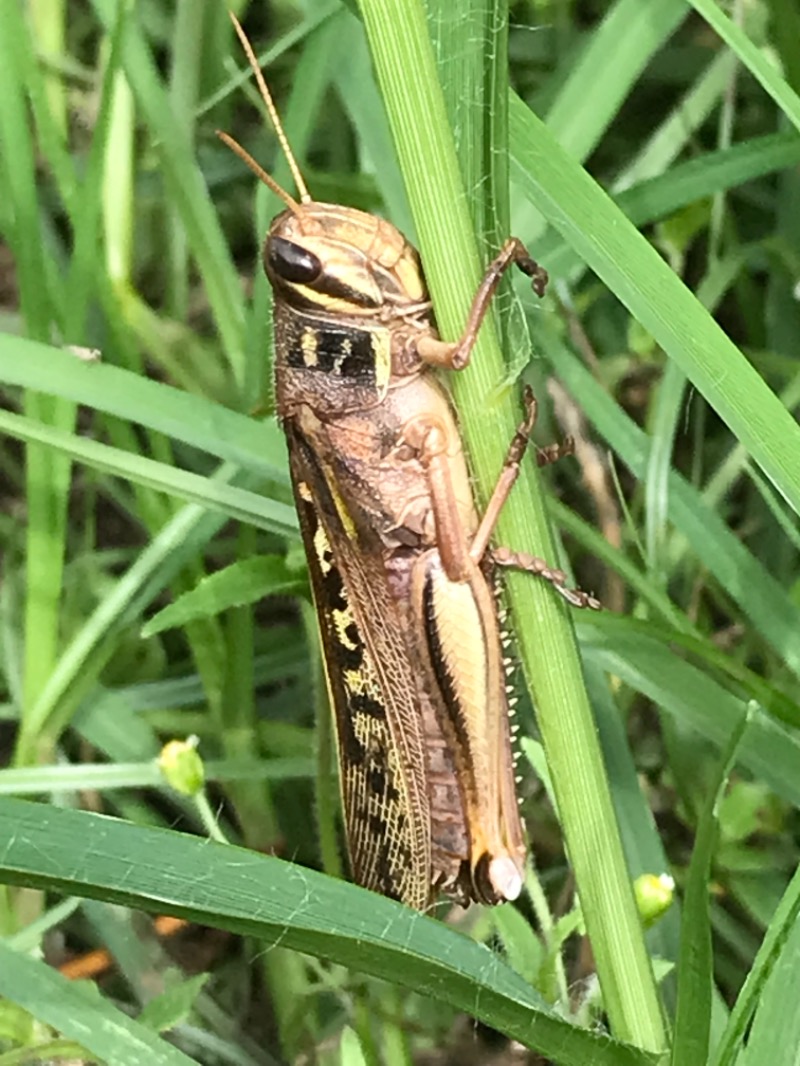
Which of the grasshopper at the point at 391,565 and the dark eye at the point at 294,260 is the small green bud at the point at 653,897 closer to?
the grasshopper at the point at 391,565

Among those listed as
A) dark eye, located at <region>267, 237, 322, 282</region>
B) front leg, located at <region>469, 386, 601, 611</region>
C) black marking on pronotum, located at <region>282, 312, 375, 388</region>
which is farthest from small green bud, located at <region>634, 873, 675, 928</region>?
dark eye, located at <region>267, 237, 322, 282</region>

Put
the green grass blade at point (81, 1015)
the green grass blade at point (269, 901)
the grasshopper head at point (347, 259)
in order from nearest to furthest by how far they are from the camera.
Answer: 1. the green grass blade at point (269, 901)
2. the green grass blade at point (81, 1015)
3. the grasshopper head at point (347, 259)

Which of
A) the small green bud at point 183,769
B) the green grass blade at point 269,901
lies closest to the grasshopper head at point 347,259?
the small green bud at point 183,769

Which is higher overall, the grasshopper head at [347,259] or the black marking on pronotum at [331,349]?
the grasshopper head at [347,259]

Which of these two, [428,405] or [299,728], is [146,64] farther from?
[299,728]

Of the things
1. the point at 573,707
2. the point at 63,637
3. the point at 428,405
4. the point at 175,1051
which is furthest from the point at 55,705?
the point at 573,707

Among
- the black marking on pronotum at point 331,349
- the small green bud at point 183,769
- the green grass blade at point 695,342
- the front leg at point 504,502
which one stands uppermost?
the black marking on pronotum at point 331,349

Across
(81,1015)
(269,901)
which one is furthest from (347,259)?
(81,1015)

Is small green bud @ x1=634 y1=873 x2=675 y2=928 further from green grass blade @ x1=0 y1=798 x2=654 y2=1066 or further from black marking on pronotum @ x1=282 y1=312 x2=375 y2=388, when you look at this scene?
black marking on pronotum @ x1=282 y1=312 x2=375 y2=388
